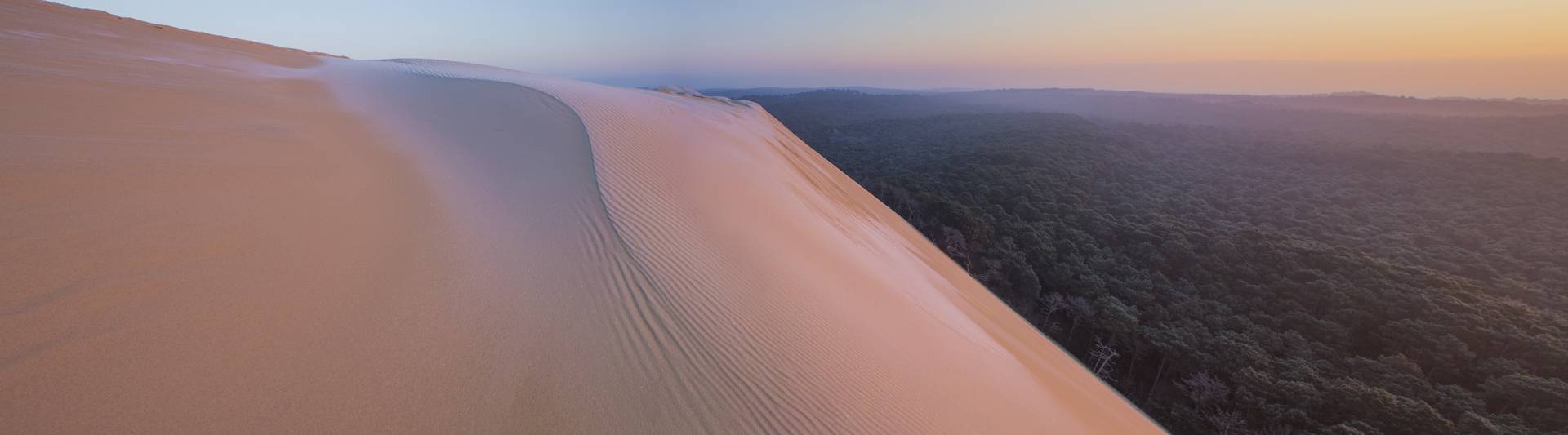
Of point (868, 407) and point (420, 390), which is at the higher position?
point (420, 390)

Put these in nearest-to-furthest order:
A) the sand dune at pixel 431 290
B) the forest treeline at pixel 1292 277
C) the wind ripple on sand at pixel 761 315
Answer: the sand dune at pixel 431 290 < the wind ripple on sand at pixel 761 315 < the forest treeline at pixel 1292 277

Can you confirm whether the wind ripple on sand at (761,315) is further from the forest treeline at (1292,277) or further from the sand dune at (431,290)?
the forest treeline at (1292,277)

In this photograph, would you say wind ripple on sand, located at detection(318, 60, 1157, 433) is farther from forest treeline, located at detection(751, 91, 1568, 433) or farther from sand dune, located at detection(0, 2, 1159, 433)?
forest treeline, located at detection(751, 91, 1568, 433)

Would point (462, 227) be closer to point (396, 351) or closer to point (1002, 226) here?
point (396, 351)

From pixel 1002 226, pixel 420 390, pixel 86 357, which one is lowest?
pixel 1002 226

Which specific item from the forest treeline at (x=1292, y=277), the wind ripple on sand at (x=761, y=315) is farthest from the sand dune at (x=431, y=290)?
the forest treeline at (x=1292, y=277)

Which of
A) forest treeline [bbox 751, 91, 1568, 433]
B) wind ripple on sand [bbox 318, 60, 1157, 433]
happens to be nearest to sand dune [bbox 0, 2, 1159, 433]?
wind ripple on sand [bbox 318, 60, 1157, 433]

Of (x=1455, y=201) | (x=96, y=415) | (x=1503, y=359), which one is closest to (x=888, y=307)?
(x=96, y=415)
